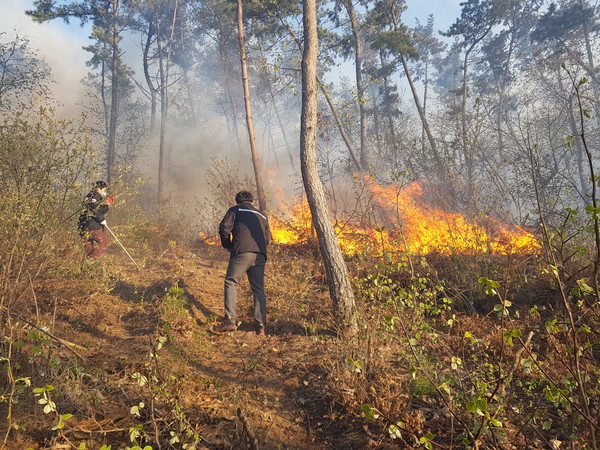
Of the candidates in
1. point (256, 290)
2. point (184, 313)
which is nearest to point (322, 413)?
point (256, 290)

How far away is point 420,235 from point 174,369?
9.02 m

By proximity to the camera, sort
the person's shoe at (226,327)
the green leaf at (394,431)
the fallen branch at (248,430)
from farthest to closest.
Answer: the person's shoe at (226,327) → the fallen branch at (248,430) → the green leaf at (394,431)

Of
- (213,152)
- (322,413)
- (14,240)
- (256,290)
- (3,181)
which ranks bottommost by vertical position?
(322,413)

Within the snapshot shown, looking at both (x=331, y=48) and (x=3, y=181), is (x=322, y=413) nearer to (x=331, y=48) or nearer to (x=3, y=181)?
(x=3, y=181)

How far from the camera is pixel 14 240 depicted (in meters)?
4.41

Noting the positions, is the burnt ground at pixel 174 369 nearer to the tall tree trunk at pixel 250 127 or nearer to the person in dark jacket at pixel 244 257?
the person in dark jacket at pixel 244 257

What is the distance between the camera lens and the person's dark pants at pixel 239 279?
5.72 meters

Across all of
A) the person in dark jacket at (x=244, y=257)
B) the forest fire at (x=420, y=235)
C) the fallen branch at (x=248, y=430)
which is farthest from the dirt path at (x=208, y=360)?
the forest fire at (x=420, y=235)

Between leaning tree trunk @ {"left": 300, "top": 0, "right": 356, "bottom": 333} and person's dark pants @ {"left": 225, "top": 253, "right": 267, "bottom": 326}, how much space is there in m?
1.14

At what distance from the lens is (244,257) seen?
582cm

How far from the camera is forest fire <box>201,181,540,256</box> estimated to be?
704cm

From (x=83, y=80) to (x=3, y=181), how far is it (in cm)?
3560

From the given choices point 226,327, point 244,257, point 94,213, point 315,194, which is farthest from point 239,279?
point 94,213

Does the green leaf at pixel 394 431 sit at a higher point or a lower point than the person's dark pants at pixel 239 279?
lower
